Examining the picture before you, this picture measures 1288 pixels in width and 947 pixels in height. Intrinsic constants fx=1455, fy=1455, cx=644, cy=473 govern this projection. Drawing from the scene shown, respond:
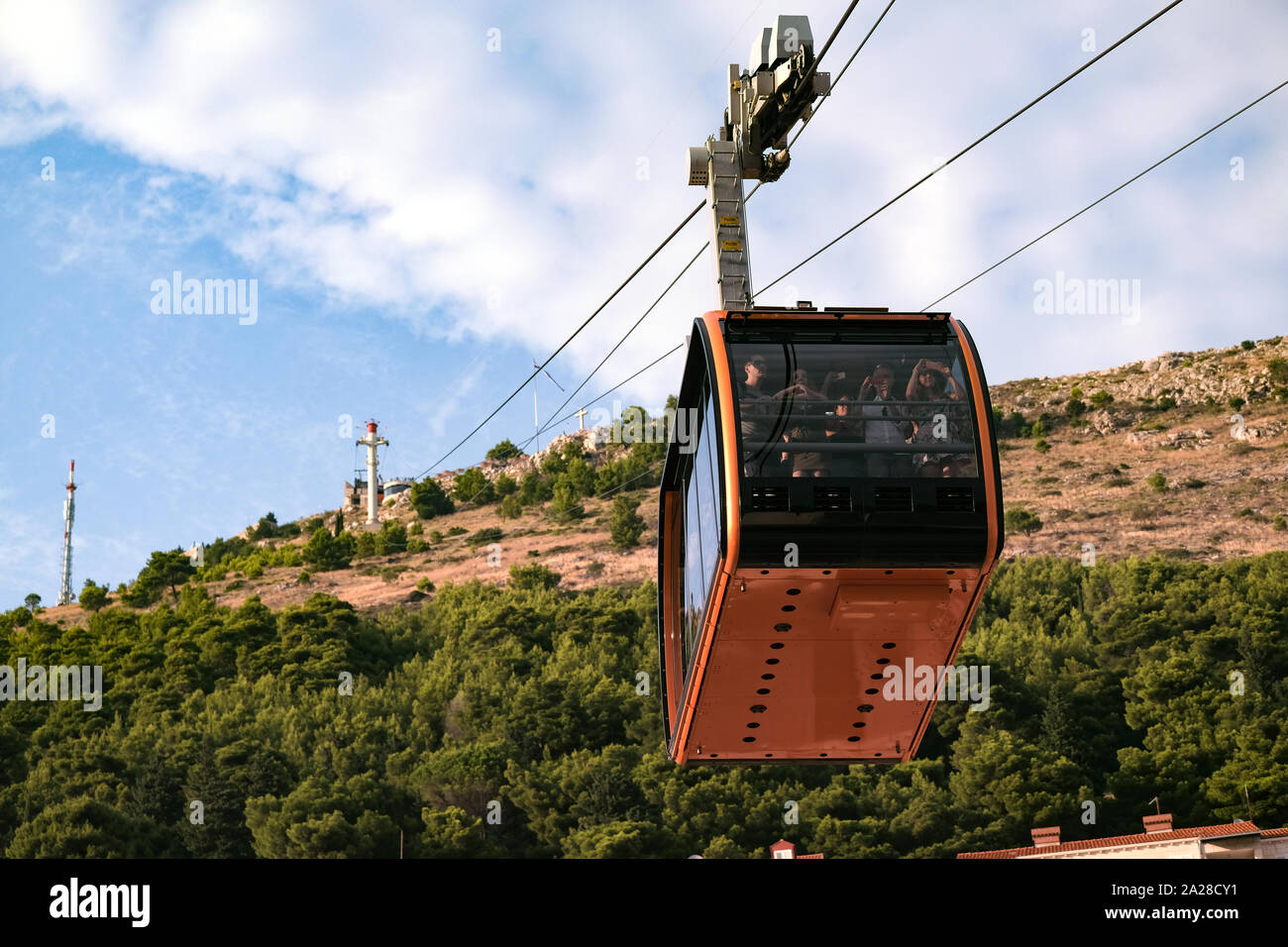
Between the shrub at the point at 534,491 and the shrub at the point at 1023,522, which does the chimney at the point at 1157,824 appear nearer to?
the shrub at the point at 1023,522

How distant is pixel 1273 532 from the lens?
10338 centimetres

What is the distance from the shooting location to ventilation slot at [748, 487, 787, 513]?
43.3ft

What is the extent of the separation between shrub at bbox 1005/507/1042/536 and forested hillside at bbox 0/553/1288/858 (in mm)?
13808

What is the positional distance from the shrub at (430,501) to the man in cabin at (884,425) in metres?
136

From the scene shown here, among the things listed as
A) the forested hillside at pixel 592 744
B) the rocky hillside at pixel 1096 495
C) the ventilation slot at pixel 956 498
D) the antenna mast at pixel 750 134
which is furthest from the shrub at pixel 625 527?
the ventilation slot at pixel 956 498

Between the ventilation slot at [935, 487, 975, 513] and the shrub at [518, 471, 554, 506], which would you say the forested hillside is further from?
the ventilation slot at [935, 487, 975, 513]

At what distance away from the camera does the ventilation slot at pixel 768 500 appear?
13.2 m

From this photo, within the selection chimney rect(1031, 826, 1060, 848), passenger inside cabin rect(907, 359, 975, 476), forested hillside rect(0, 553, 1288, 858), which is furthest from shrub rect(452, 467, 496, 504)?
passenger inside cabin rect(907, 359, 975, 476)

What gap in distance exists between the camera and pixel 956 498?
13508 mm

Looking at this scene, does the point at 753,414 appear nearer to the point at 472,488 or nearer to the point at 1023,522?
the point at 1023,522
